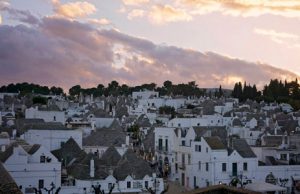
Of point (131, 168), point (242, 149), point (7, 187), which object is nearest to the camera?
point (7, 187)

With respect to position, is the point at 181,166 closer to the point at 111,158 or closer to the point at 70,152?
the point at 111,158

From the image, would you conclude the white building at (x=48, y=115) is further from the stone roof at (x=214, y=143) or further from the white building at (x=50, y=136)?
the stone roof at (x=214, y=143)

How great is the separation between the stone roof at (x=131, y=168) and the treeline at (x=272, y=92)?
88.3 m

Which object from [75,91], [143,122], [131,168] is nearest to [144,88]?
[75,91]

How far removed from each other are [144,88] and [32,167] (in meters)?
133

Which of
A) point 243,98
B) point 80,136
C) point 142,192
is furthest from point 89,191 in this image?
point 243,98

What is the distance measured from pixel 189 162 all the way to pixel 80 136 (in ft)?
33.7

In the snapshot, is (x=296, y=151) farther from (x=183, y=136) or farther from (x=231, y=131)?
(x=231, y=131)

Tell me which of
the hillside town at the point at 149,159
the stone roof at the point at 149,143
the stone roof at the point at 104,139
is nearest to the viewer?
the hillside town at the point at 149,159

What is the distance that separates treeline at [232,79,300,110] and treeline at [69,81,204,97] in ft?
66.1

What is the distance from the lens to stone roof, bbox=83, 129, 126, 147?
176 feet

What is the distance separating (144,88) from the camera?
17025cm

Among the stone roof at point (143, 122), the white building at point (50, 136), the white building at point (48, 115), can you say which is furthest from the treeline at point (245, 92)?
the white building at point (50, 136)

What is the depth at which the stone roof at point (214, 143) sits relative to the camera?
46.2 metres
